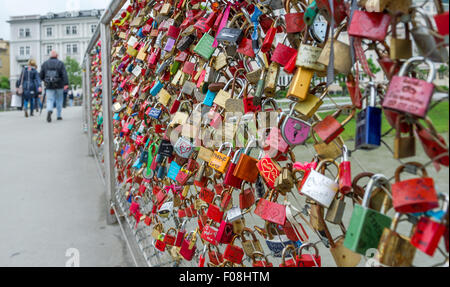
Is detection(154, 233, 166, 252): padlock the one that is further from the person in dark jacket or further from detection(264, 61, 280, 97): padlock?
the person in dark jacket

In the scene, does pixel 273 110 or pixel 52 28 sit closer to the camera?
pixel 273 110

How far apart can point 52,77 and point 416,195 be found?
7.40 metres

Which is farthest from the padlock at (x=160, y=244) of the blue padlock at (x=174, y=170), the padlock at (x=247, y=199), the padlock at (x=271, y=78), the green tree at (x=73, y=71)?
the green tree at (x=73, y=71)

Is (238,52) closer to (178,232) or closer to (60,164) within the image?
(178,232)

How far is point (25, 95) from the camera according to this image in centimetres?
838

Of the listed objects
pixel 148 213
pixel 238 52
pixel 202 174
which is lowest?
pixel 148 213

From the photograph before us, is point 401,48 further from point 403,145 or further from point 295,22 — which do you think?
point 295,22

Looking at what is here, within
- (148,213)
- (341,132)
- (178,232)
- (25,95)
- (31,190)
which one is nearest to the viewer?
(341,132)

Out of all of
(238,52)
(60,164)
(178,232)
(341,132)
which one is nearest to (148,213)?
(178,232)

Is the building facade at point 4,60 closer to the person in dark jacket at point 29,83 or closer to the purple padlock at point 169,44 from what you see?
the person in dark jacket at point 29,83

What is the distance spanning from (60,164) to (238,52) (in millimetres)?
3527

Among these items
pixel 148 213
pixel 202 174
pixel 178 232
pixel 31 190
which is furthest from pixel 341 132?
pixel 31 190
